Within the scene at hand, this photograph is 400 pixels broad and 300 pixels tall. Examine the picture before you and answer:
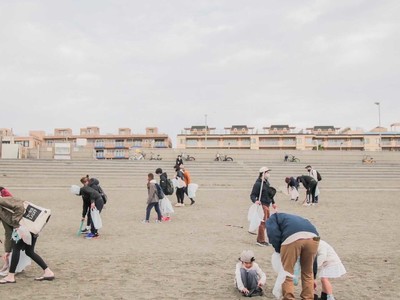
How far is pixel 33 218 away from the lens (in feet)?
18.7

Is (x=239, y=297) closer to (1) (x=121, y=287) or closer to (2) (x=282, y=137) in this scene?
(1) (x=121, y=287)

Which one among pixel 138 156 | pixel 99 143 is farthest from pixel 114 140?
pixel 138 156

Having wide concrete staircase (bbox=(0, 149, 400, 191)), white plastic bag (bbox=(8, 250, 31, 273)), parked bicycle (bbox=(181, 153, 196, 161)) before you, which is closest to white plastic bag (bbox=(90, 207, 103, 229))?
white plastic bag (bbox=(8, 250, 31, 273))

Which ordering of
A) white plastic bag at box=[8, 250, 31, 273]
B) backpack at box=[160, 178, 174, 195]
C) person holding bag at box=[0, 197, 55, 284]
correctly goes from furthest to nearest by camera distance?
backpack at box=[160, 178, 174, 195] < white plastic bag at box=[8, 250, 31, 273] < person holding bag at box=[0, 197, 55, 284]

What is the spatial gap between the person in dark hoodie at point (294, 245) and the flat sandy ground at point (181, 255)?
1025 mm

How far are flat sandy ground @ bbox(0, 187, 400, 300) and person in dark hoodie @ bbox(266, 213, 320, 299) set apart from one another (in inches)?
40.4

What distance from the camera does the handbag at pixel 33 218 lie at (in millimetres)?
5621

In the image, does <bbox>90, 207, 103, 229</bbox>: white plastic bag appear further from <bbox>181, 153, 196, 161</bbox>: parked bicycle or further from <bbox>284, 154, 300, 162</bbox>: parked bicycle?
<bbox>284, 154, 300, 162</bbox>: parked bicycle

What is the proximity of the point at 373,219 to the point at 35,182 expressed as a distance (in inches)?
880

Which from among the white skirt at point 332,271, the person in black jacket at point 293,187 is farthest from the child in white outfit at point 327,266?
the person in black jacket at point 293,187

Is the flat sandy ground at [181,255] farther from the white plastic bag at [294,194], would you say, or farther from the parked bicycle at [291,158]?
the parked bicycle at [291,158]

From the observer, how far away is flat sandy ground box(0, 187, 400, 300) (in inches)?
210

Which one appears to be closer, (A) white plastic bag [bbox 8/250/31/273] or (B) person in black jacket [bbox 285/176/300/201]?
(A) white plastic bag [bbox 8/250/31/273]

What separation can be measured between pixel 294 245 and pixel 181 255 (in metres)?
3.48
